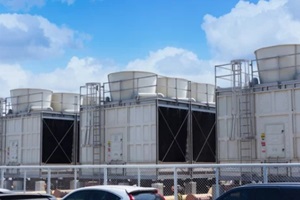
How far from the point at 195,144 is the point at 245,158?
641cm

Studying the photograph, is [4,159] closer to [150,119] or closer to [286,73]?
[150,119]

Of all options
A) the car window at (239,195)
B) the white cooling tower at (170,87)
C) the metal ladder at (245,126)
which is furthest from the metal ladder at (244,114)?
the car window at (239,195)

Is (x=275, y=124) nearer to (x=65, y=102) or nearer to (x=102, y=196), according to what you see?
(x=102, y=196)

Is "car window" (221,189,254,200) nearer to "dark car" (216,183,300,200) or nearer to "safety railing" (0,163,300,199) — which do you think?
"dark car" (216,183,300,200)

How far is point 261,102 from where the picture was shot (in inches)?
770

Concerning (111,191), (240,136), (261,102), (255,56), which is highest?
(255,56)

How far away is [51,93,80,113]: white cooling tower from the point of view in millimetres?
31078

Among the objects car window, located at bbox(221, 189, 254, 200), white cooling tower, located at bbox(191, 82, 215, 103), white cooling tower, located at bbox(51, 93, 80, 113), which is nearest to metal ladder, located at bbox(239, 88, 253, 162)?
white cooling tower, located at bbox(191, 82, 215, 103)

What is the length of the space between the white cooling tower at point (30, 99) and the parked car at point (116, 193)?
19340mm

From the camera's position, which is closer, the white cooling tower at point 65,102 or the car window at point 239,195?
the car window at point 239,195

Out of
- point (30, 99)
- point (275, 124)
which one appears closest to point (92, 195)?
point (275, 124)

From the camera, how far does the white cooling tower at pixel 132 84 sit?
24.8m

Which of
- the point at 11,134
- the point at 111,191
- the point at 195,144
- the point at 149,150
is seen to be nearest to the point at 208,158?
the point at 195,144

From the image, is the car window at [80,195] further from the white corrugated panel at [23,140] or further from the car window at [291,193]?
the white corrugated panel at [23,140]
